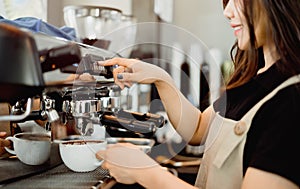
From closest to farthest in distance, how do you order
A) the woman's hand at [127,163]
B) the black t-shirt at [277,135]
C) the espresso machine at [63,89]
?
the espresso machine at [63,89] < the black t-shirt at [277,135] < the woman's hand at [127,163]

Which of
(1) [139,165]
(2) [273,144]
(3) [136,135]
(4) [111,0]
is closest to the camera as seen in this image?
(2) [273,144]

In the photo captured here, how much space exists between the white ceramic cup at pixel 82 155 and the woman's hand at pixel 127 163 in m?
0.03

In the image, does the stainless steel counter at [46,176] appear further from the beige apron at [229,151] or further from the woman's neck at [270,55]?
the woman's neck at [270,55]

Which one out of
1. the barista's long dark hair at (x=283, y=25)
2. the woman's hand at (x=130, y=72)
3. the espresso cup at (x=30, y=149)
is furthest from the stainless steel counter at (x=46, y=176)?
the barista's long dark hair at (x=283, y=25)

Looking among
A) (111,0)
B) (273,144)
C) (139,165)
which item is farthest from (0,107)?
(111,0)

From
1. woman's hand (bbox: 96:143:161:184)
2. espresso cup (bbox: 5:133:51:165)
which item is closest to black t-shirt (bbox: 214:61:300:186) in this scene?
woman's hand (bbox: 96:143:161:184)

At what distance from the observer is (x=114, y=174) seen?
700 mm

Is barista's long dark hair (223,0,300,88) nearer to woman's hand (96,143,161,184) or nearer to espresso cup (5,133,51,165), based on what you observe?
woman's hand (96,143,161,184)

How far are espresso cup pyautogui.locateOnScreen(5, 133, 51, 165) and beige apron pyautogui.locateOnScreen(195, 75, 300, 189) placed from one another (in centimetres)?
33

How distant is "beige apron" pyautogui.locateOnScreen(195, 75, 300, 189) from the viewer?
2.06 feet

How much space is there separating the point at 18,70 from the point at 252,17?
0.41m

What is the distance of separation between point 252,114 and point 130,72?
0.78ft

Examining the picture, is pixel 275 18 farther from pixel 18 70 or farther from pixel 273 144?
pixel 18 70

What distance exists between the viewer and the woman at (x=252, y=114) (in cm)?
55
